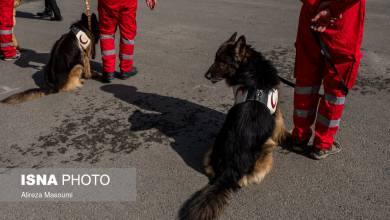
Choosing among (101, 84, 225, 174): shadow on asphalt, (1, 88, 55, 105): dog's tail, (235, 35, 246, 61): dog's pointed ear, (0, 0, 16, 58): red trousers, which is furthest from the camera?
(0, 0, 16, 58): red trousers

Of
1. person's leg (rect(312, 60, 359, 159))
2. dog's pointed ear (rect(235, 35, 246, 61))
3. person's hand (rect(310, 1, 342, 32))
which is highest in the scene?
person's hand (rect(310, 1, 342, 32))

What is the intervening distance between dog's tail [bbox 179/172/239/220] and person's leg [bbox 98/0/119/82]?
3.28 m

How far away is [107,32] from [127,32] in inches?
12.3

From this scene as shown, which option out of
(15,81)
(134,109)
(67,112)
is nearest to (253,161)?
(134,109)

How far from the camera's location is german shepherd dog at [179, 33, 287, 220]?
11.8ft

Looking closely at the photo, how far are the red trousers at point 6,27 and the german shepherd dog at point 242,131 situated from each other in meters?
4.62

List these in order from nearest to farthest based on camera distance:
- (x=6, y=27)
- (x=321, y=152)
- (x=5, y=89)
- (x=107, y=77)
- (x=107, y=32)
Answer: (x=321, y=152)
(x=107, y=32)
(x=5, y=89)
(x=107, y=77)
(x=6, y=27)

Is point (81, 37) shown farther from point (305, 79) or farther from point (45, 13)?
point (45, 13)

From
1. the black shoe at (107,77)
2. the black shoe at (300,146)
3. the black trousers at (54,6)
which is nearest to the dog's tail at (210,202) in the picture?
the black shoe at (300,146)

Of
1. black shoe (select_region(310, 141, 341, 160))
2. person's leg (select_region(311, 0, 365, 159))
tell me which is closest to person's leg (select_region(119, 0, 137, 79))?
person's leg (select_region(311, 0, 365, 159))

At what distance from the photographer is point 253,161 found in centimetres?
371

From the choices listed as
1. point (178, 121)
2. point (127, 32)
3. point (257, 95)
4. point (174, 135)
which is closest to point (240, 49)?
point (257, 95)

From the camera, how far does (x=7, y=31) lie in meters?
6.92

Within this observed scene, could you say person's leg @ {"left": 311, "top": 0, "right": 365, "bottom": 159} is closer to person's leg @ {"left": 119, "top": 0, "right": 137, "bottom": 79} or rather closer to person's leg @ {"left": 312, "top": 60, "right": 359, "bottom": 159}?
person's leg @ {"left": 312, "top": 60, "right": 359, "bottom": 159}
